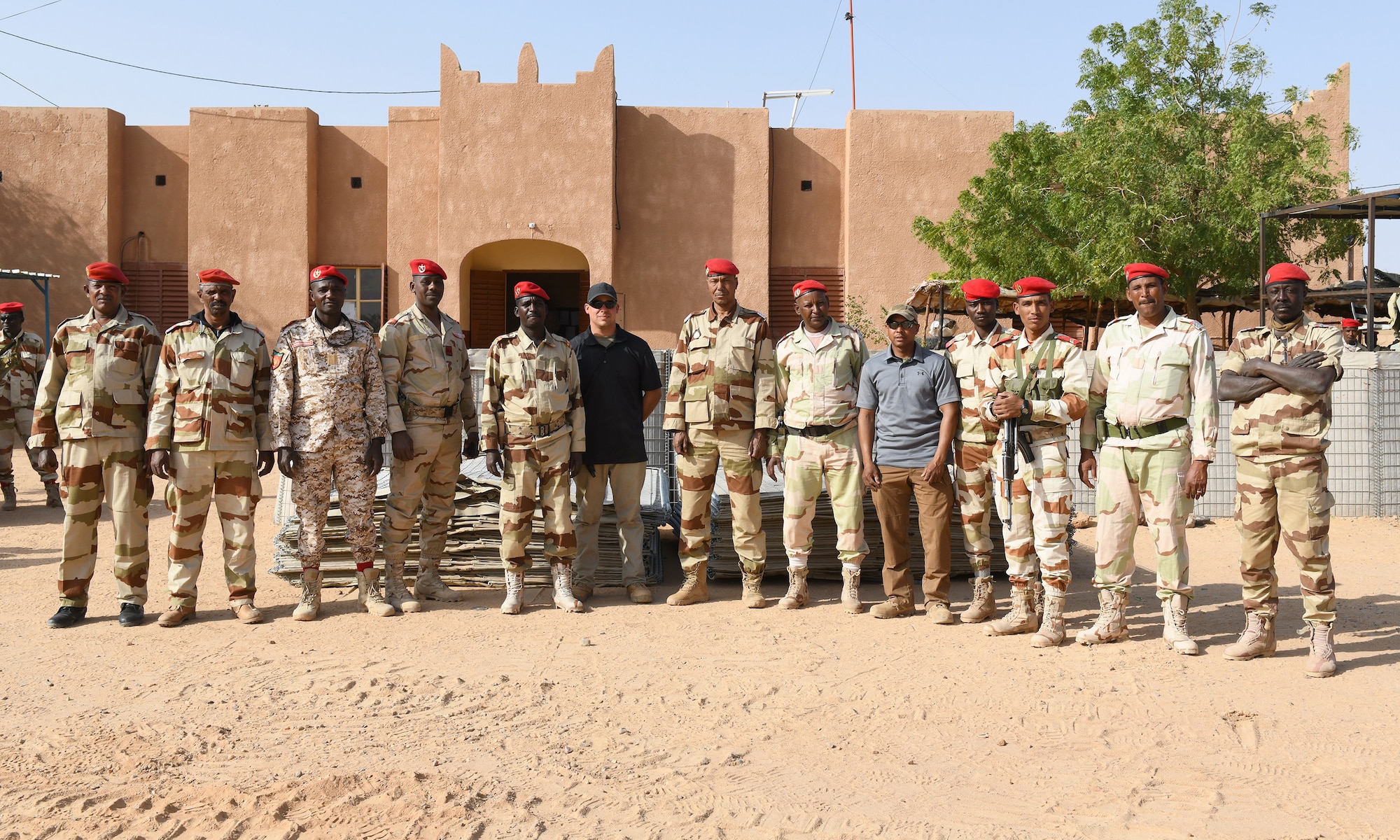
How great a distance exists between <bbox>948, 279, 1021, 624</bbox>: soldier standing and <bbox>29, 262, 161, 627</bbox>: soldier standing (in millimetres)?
4707

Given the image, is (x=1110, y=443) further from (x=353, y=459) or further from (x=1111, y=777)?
(x=353, y=459)

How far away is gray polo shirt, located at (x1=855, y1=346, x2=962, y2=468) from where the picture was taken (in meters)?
5.89

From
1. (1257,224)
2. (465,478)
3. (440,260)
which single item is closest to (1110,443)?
(465,478)

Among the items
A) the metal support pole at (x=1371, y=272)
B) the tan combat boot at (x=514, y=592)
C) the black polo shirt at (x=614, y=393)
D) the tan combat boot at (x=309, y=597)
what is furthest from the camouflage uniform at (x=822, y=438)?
the metal support pole at (x=1371, y=272)

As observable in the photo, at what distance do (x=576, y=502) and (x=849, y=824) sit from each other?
12.3 ft

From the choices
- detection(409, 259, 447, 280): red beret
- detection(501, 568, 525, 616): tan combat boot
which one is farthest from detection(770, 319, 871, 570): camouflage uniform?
detection(409, 259, 447, 280): red beret

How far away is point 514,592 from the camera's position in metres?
6.23

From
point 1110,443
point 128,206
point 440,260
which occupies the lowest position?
point 1110,443

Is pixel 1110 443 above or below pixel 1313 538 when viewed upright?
above

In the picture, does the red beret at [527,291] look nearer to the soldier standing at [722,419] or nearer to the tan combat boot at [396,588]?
the soldier standing at [722,419]

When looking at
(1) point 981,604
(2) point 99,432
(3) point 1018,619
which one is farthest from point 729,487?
(2) point 99,432

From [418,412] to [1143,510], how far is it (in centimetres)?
416

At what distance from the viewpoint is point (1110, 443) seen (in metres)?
5.35

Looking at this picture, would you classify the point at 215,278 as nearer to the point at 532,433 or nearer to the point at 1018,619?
the point at 532,433
